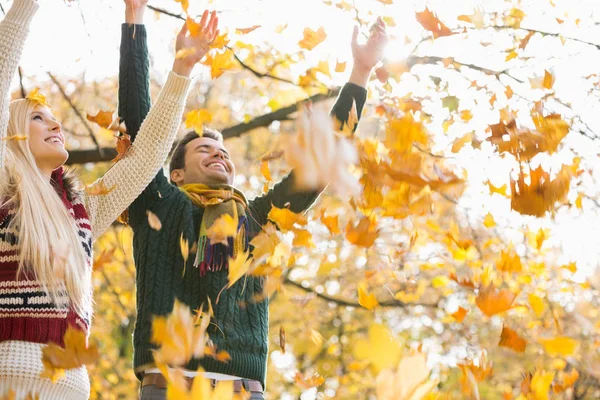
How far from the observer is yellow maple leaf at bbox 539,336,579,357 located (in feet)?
5.08

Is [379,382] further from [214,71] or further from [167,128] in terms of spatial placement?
[214,71]

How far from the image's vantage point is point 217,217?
238cm

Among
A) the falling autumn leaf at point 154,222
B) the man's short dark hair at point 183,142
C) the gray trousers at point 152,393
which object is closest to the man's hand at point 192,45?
the man's short dark hair at point 183,142

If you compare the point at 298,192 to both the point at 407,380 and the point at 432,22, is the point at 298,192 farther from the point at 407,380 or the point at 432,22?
the point at 407,380

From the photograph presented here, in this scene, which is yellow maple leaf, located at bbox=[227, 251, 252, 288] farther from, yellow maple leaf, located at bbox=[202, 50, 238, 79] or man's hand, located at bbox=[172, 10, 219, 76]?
yellow maple leaf, located at bbox=[202, 50, 238, 79]

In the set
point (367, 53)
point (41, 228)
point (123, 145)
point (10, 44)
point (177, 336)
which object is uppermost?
point (367, 53)

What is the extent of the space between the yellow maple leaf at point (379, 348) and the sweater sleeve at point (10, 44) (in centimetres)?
120

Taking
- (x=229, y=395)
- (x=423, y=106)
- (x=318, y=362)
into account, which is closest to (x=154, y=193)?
(x=229, y=395)

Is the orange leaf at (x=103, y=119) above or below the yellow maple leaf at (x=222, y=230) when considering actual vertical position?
above

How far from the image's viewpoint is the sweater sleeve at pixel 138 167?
92.4 inches

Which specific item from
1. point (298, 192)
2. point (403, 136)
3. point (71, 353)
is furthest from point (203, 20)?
point (71, 353)

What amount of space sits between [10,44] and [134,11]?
60 cm

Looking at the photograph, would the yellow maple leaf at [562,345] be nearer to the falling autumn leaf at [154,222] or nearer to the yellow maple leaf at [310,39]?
the falling autumn leaf at [154,222]

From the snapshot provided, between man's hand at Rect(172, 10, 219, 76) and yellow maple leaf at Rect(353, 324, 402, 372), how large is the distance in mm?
1442
